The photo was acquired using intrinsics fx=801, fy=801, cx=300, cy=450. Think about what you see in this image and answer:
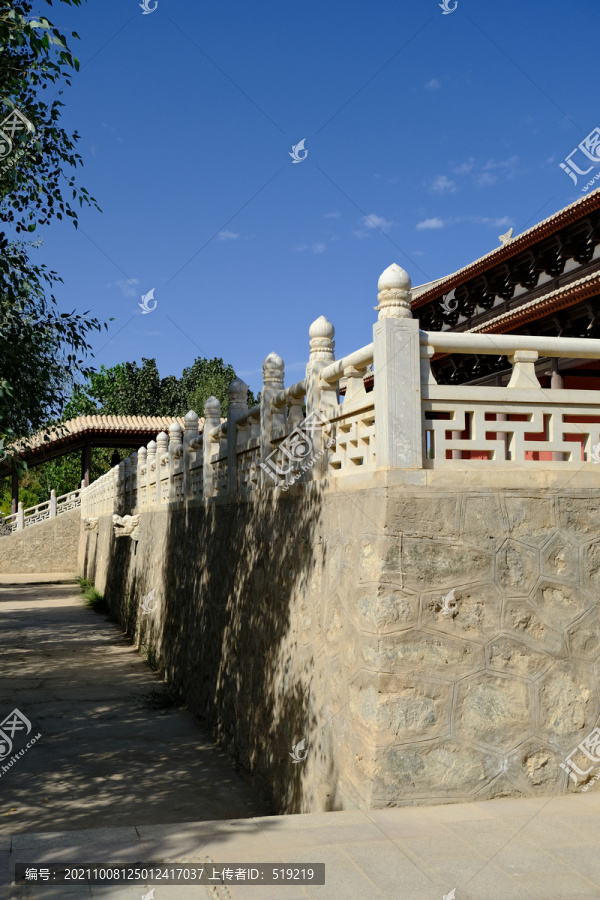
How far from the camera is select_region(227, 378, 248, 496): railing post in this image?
318 inches

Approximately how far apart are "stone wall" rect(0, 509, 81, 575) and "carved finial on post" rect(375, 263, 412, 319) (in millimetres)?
26304

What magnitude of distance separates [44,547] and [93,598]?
980cm

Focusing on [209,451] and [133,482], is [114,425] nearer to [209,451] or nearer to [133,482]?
[133,482]

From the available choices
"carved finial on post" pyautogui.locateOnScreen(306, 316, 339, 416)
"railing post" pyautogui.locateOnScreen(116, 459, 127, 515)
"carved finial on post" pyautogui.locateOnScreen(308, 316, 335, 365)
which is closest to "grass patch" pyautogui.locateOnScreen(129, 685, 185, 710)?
"carved finial on post" pyautogui.locateOnScreen(306, 316, 339, 416)

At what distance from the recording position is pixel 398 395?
4.53 metres

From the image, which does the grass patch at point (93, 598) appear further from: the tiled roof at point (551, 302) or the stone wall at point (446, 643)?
the stone wall at point (446, 643)

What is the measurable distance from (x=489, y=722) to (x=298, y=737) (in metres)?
1.68

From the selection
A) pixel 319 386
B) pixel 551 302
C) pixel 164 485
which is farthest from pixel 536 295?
pixel 319 386

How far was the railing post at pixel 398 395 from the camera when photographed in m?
4.50

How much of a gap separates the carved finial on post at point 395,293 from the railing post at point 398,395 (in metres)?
0.05

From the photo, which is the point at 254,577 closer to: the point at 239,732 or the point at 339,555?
the point at 239,732

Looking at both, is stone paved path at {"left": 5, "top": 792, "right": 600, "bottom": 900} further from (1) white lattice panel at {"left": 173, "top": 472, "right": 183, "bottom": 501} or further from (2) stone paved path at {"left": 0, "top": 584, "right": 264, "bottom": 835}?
(1) white lattice panel at {"left": 173, "top": 472, "right": 183, "bottom": 501}

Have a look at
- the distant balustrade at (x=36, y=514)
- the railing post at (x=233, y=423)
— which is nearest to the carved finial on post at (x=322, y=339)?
the railing post at (x=233, y=423)

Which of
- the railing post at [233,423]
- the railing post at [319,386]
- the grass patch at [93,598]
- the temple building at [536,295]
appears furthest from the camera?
the grass patch at [93,598]
